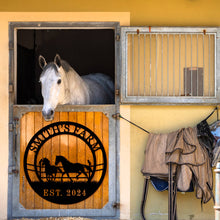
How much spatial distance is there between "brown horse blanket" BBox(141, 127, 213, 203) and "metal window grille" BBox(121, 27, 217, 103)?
0.49m

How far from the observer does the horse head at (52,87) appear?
4.68m

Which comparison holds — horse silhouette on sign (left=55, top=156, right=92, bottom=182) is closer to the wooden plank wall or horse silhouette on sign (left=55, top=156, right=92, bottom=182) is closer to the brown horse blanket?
the wooden plank wall

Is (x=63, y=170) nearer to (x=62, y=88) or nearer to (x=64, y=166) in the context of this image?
(x=64, y=166)

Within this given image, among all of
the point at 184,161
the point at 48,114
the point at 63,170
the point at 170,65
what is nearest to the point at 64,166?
the point at 63,170

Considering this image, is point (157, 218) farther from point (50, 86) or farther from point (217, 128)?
point (50, 86)

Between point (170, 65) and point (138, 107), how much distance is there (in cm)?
55

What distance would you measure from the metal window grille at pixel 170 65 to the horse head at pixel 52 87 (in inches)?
27.6

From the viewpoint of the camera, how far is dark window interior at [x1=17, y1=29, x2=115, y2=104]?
22.3 feet

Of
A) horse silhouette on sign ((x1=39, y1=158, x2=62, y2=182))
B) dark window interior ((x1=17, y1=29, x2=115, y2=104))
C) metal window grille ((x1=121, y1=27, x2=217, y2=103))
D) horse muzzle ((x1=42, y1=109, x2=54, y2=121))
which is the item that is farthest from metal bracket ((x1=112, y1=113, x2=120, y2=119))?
dark window interior ((x1=17, y1=29, x2=115, y2=104))

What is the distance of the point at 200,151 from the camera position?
473cm

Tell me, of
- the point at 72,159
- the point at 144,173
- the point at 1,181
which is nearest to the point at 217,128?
the point at 144,173

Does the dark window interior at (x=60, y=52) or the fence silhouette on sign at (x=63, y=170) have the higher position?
the dark window interior at (x=60, y=52)

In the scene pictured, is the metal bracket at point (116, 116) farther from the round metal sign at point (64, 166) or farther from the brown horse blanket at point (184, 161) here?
the brown horse blanket at point (184, 161)

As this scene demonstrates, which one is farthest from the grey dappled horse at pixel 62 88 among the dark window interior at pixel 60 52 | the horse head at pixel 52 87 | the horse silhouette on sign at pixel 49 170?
the dark window interior at pixel 60 52
